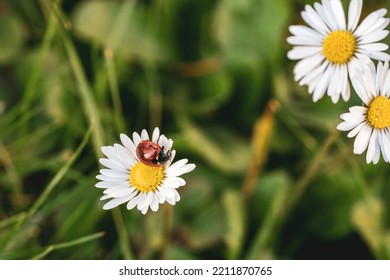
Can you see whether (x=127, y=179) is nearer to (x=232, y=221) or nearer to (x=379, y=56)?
(x=379, y=56)

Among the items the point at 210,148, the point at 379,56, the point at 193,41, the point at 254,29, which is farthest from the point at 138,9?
the point at 379,56

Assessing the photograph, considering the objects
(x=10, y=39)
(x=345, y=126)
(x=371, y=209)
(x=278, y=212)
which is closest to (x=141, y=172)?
(x=345, y=126)

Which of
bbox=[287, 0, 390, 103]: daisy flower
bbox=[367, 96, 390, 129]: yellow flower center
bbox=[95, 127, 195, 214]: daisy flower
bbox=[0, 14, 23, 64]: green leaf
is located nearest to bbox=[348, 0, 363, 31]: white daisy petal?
bbox=[287, 0, 390, 103]: daisy flower

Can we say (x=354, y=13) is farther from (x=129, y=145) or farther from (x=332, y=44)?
(x=129, y=145)

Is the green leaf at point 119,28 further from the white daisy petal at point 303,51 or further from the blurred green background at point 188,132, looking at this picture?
the white daisy petal at point 303,51

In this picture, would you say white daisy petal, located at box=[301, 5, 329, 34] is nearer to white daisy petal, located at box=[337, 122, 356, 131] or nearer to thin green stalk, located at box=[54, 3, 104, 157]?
white daisy petal, located at box=[337, 122, 356, 131]

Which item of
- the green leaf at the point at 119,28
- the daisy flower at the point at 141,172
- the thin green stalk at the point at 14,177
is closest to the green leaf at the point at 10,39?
the green leaf at the point at 119,28
